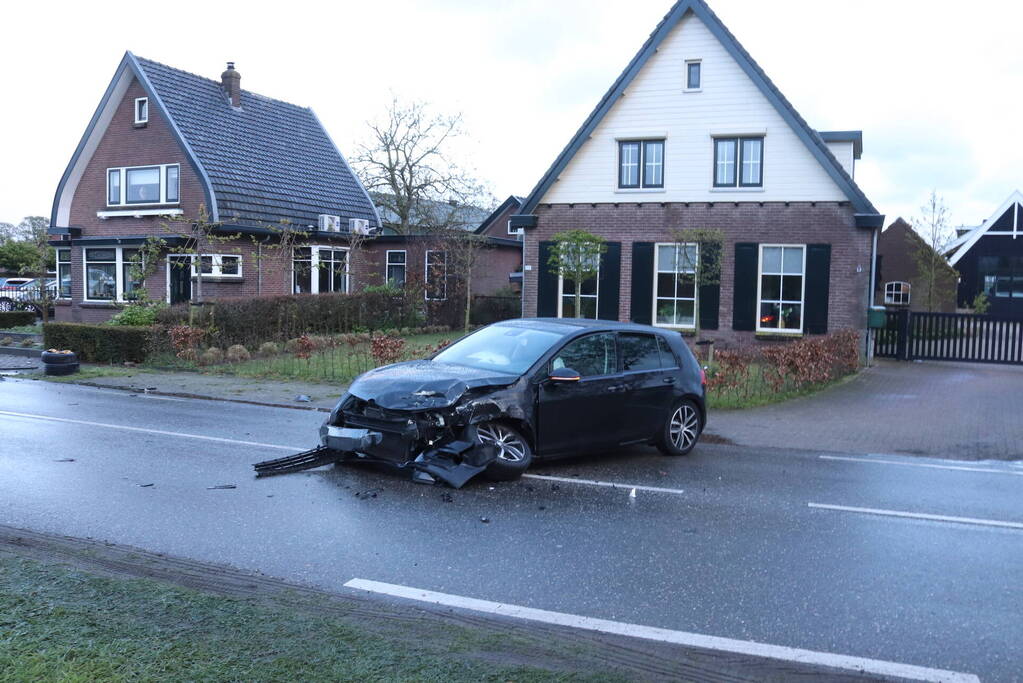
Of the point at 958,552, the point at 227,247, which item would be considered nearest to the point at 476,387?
the point at 958,552

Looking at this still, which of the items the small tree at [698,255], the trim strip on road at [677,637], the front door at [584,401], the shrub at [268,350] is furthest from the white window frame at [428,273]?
the trim strip on road at [677,637]

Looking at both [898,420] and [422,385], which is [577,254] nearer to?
[898,420]

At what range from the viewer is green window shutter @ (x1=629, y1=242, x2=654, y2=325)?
23266 mm

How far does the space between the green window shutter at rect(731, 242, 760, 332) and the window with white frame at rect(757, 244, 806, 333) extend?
6.1 inches

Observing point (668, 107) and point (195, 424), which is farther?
point (668, 107)

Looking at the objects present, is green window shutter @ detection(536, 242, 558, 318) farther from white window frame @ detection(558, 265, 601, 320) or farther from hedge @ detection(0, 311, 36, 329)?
hedge @ detection(0, 311, 36, 329)

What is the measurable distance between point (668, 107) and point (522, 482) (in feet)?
54.2

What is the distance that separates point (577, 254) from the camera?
21.5 m

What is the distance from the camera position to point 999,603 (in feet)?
17.7

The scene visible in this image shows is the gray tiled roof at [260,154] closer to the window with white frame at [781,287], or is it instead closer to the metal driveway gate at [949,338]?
the window with white frame at [781,287]

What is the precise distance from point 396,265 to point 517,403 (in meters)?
24.6

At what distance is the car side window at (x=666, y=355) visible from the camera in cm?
1010

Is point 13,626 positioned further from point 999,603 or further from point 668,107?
point 668,107

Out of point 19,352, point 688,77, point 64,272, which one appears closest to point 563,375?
point 688,77
